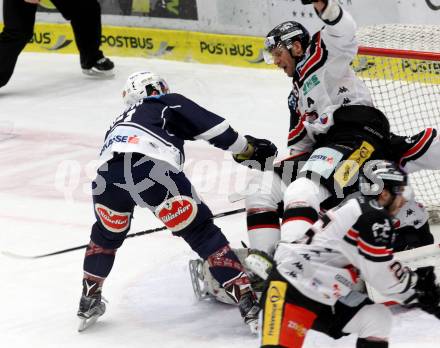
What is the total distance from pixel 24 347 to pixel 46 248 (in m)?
1.13

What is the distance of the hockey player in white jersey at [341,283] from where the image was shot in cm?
313

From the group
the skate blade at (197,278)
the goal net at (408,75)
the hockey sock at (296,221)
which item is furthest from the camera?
the goal net at (408,75)

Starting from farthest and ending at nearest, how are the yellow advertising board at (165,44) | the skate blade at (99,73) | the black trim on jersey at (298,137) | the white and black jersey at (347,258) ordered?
the skate blade at (99,73)
the yellow advertising board at (165,44)
the black trim on jersey at (298,137)
the white and black jersey at (347,258)

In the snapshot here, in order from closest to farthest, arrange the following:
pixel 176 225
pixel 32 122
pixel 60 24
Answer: pixel 176 225
pixel 32 122
pixel 60 24

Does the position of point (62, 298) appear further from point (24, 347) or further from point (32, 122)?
point (32, 122)

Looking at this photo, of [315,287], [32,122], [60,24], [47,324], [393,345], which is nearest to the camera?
[315,287]

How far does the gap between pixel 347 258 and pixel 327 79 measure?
1.29 metres

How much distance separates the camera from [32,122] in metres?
7.08

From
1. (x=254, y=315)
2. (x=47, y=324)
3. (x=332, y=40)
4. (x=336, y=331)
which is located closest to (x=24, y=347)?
(x=47, y=324)

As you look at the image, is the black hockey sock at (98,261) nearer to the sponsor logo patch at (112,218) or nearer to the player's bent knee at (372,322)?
the sponsor logo patch at (112,218)

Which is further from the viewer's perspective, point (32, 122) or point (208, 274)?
point (32, 122)

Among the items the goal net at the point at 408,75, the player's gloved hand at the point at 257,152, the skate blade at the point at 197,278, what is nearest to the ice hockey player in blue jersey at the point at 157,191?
the player's gloved hand at the point at 257,152

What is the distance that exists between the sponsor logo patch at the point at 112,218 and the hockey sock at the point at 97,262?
12 cm

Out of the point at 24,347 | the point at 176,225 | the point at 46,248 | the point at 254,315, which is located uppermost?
the point at 176,225
